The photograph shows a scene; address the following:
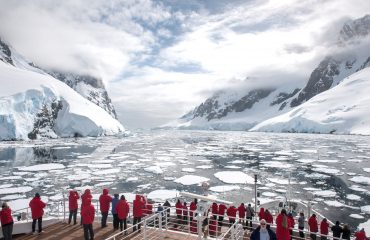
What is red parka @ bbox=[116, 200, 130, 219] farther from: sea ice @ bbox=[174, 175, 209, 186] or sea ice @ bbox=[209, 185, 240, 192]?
sea ice @ bbox=[174, 175, 209, 186]

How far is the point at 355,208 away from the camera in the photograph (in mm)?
23078

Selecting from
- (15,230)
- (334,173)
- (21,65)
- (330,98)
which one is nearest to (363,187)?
(334,173)

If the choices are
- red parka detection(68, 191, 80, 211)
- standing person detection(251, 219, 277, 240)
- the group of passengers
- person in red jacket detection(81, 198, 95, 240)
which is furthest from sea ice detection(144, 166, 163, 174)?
standing person detection(251, 219, 277, 240)

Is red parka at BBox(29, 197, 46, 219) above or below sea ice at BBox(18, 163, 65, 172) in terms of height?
above

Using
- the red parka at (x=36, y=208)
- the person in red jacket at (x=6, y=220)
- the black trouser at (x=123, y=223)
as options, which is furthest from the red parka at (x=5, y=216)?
the black trouser at (x=123, y=223)

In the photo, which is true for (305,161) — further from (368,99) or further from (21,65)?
(21,65)

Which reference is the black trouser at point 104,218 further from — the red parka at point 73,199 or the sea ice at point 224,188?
the sea ice at point 224,188

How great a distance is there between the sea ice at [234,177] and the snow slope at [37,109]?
6716 cm

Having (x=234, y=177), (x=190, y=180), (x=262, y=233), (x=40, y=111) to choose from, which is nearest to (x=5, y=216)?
(x=262, y=233)

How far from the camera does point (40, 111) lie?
339ft

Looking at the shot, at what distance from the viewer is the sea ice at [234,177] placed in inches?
1273

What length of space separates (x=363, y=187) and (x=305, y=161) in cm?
1769

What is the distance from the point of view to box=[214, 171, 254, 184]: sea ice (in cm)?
3233

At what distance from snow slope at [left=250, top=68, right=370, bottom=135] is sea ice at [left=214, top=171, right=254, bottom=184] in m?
95.7
